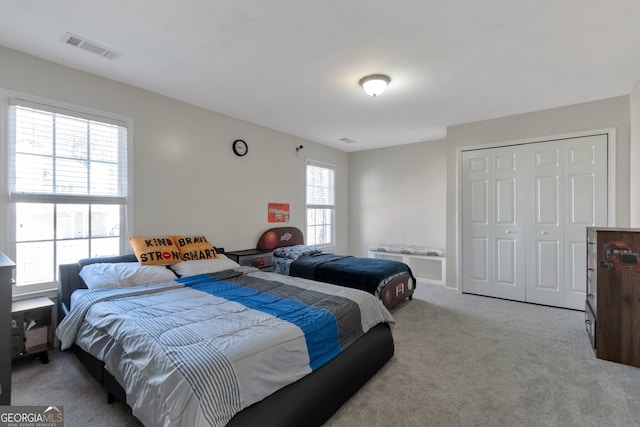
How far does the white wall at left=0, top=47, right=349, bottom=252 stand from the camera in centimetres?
281

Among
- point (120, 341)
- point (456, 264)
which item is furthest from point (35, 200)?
point (456, 264)

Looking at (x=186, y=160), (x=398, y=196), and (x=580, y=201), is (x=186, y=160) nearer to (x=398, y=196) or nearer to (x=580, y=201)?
(x=398, y=196)

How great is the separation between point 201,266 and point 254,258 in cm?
114

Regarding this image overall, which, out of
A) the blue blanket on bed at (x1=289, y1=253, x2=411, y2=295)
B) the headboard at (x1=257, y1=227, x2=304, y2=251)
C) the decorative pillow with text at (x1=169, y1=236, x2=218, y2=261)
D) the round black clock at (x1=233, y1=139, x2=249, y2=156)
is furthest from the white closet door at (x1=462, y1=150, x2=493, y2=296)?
the decorative pillow with text at (x1=169, y1=236, x2=218, y2=261)

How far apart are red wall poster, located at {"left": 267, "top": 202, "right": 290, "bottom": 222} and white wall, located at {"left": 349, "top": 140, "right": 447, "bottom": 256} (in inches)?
81.4

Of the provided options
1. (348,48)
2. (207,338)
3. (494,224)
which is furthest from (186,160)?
(494,224)

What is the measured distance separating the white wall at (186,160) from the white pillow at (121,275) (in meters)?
0.60

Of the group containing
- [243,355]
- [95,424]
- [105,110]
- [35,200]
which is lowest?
[95,424]

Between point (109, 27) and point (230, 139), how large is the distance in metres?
2.10

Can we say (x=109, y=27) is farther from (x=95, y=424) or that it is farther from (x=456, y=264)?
(x=456, y=264)

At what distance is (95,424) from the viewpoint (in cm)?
177

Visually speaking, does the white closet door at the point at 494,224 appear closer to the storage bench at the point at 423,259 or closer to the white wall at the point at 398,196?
the storage bench at the point at 423,259

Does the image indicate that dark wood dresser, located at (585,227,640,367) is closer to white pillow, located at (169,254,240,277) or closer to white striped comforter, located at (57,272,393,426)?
white striped comforter, located at (57,272,393,426)

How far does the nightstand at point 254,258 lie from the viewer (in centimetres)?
411
